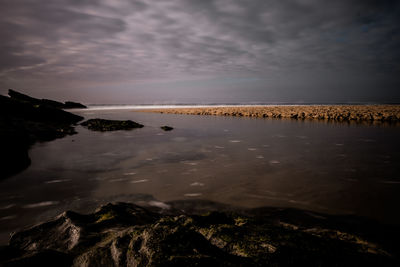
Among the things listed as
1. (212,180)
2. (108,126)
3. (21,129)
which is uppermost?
(21,129)

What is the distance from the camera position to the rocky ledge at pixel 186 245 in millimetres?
1795

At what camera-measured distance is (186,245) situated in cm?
201

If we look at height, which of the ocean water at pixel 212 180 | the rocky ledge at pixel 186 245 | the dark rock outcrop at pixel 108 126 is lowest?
the ocean water at pixel 212 180

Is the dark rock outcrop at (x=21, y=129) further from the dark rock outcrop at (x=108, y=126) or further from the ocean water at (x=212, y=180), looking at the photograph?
the dark rock outcrop at (x=108, y=126)

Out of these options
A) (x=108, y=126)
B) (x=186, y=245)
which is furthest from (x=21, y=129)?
(x=186, y=245)

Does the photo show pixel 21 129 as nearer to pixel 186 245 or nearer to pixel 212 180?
pixel 212 180

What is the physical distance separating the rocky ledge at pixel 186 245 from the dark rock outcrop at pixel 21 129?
4.83 m

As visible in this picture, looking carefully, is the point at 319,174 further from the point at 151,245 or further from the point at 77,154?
the point at 77,154

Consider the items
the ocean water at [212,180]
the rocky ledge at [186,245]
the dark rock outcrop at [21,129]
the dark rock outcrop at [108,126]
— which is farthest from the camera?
the dark rock outcrop at [108,126]

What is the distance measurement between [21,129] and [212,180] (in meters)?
10.2

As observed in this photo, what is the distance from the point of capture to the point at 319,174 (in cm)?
574

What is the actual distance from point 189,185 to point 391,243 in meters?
3.83

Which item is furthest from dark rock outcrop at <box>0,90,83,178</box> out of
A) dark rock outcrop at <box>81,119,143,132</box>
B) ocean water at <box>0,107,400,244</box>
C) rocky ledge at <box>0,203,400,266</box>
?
rocky ledge at <box>0,203,400,266</box>

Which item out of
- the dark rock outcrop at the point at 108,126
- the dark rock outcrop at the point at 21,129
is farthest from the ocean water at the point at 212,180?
the dark rock outcrop at the point at 108,126
